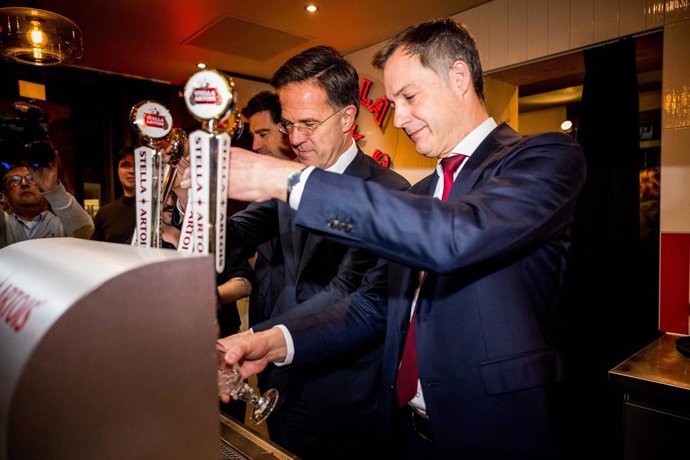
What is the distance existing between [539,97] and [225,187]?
20.4ft

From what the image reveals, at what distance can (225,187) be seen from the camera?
70 cm

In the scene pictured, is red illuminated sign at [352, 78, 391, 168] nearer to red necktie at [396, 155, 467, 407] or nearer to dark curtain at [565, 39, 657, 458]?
dark curtain at [565, 39, 657, 458]

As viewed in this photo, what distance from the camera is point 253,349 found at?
109 cm

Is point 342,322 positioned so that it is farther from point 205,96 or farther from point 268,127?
point 268,127

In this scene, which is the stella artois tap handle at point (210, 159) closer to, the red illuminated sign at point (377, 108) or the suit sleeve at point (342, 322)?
the suit sleeve at point (342, 322)

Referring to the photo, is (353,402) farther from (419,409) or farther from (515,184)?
(515,184)

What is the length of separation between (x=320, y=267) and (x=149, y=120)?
1.00m

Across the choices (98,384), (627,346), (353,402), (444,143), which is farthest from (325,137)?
(627,346)

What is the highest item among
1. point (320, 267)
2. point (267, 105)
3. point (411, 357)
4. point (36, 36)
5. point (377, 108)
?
point (36, 36)

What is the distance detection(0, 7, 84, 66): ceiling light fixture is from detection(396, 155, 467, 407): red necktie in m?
2.49

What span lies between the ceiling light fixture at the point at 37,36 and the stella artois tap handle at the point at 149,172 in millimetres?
2264

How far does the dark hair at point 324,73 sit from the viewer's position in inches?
73.0

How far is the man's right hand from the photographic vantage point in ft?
3.26

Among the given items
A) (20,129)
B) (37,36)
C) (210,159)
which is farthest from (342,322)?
(20,129)
